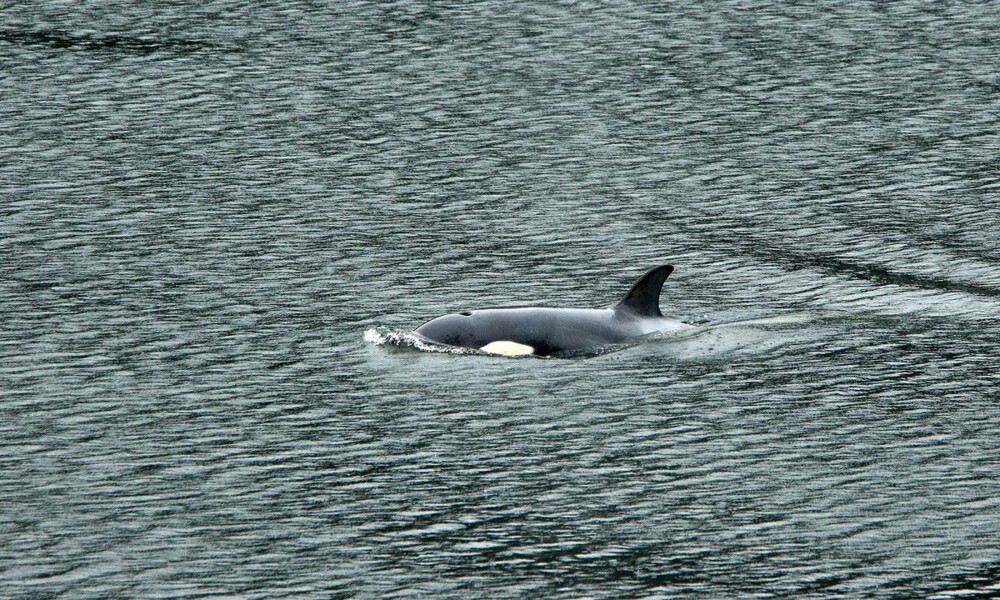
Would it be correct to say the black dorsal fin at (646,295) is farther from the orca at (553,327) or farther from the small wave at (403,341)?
the small wave at (403,341)

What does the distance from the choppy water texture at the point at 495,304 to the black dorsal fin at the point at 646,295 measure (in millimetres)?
854

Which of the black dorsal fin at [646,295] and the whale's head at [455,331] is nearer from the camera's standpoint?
the whale's head at [455,331]

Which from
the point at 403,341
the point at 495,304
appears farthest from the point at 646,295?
the point at 403,341

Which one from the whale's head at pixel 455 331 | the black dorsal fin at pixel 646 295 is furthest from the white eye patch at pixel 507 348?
the black dorsal fin at pixel 646 295

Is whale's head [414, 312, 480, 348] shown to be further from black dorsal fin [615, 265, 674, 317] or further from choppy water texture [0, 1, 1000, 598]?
black dorsal fin [615, 265, 674, 317]

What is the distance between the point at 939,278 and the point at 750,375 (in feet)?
23.0

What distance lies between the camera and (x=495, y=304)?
103 feet

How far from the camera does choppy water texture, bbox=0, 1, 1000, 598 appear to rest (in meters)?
21.1

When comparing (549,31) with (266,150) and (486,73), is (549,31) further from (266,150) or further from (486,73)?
(266,150)

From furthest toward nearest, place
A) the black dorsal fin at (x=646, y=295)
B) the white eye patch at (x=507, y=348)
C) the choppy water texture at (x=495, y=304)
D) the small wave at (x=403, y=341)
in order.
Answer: the black dorsal fin at (x=646, y=295)
the small wave at (x=403, y=341)
the white eye patch at (x=507, y=348)
the choppy water texture at (x=495, y=304)

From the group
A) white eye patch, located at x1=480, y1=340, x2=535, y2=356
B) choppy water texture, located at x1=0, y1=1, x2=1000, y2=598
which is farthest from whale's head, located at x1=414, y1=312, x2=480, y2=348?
choppy water texture, located at x1=0, y1=1, x2=1000, y2=598

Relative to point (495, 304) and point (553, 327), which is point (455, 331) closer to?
point (553, 327)

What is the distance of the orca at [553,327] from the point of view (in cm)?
2756

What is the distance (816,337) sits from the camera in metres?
29.4
